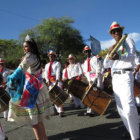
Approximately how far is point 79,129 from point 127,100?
5.72ft

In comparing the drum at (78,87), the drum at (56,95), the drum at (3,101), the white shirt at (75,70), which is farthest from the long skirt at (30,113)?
the white shirt at (75,70)

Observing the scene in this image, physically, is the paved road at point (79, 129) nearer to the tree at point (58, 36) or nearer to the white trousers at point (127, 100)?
the white trousers at point (127, 100)

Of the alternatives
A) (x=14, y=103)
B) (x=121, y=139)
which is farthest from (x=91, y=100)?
(x=14, y=103)

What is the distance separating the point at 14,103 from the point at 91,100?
90.3 inches

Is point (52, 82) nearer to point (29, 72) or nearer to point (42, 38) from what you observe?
point (29, 72)

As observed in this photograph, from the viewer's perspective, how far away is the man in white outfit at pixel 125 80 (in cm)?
283

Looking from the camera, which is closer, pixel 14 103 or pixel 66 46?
pixel 14 103

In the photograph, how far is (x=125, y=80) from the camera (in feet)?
9.72

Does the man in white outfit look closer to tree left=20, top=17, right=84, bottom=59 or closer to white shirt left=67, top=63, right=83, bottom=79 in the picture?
white shirt left=67, top=63, right=83, bottom=79

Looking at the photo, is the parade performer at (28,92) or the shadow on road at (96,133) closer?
the parade performer at (28,92)

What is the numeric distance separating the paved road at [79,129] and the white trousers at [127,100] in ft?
2.12

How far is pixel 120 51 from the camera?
3045 millimetres

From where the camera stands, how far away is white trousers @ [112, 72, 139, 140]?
282cm

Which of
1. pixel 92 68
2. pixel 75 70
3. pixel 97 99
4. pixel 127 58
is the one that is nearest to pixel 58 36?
pixel 75 70
